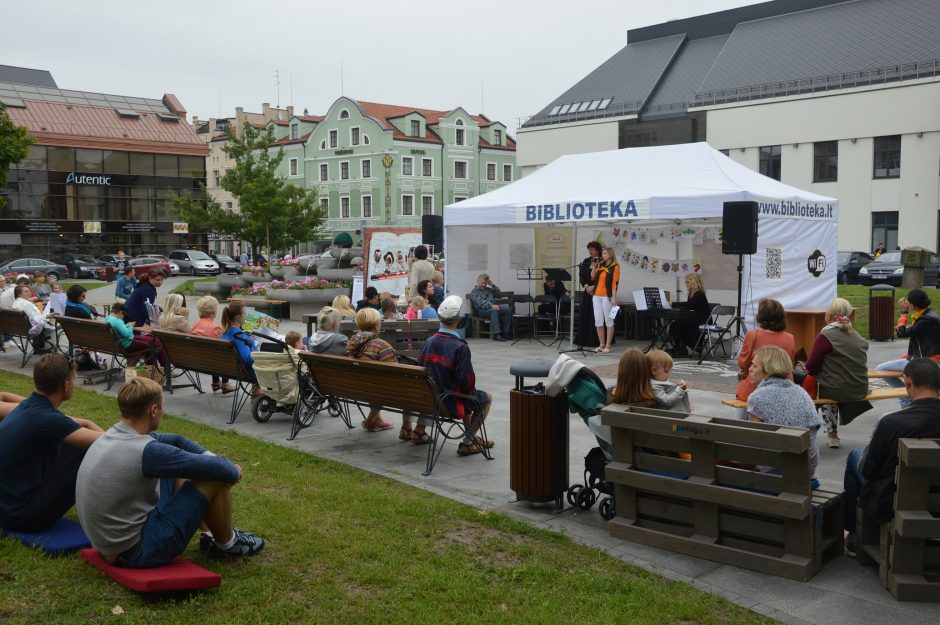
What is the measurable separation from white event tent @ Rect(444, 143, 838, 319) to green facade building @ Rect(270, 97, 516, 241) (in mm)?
44989

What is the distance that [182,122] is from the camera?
5972 centimetres

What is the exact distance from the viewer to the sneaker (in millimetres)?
4855

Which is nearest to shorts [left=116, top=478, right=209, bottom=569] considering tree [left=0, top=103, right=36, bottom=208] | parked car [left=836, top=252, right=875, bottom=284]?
tree [left=0, top=103, right=36, bottom=208]

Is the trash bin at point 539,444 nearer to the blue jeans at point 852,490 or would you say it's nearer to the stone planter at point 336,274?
the blue jeans at point 852,490

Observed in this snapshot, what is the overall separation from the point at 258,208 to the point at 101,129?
21.8 m

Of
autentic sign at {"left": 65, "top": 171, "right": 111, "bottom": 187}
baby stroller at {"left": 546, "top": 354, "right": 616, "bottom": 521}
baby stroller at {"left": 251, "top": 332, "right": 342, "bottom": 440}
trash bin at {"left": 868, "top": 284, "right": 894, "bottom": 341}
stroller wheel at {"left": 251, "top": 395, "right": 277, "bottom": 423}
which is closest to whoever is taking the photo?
baby stroller at {"left": 546, "top": 354, "right": 616, "bottom": 521}

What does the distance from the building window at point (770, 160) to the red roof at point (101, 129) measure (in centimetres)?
3610

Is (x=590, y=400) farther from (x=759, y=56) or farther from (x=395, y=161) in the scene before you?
(x=395, y=161)

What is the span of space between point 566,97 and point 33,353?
46135mm

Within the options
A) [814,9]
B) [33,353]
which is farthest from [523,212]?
[814,9]

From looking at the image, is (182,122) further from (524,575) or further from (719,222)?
(524,575)

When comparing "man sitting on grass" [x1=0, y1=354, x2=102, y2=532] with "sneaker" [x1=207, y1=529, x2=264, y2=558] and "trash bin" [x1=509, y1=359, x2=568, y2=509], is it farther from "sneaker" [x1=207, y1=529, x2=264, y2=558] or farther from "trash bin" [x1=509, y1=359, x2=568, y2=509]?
"trash bin" [x1=509, y1=359, x2=568, y2=509]

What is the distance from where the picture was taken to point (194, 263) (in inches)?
1924

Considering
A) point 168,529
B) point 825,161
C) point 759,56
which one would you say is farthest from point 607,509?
point 759,56
